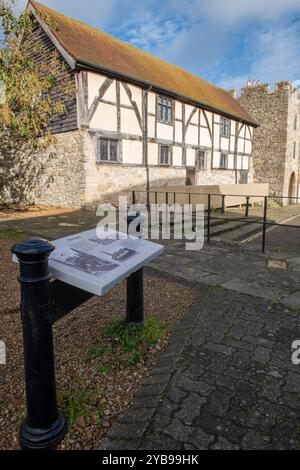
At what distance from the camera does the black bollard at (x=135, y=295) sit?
2850 millimetres

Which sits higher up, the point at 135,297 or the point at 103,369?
the point at 135,297

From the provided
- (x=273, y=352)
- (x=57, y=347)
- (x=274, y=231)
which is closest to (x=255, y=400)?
(x=273, y=352)

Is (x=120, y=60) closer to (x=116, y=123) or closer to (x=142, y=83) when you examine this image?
(x=142, y=83)

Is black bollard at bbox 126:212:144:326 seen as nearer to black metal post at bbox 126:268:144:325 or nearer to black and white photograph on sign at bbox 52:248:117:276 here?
black metal post at bbox 126:268:144:325

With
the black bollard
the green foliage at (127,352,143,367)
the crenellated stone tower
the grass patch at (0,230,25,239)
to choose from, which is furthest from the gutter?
the green foliage at (127,352,143,367)

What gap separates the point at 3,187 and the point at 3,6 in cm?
708

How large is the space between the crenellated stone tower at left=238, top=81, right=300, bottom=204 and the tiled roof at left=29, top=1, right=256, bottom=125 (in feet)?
21.0

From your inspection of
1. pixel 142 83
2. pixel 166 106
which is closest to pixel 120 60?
pixel 142 83

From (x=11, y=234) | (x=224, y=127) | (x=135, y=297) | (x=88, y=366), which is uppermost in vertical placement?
(x=224, y=127)

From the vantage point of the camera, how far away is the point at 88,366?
8.06ft

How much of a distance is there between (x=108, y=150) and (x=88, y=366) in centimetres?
1143

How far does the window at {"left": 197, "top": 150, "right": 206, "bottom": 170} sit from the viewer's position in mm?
17825

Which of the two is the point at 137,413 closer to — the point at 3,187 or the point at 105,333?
the point at 105,333

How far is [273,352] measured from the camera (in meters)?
2.60
